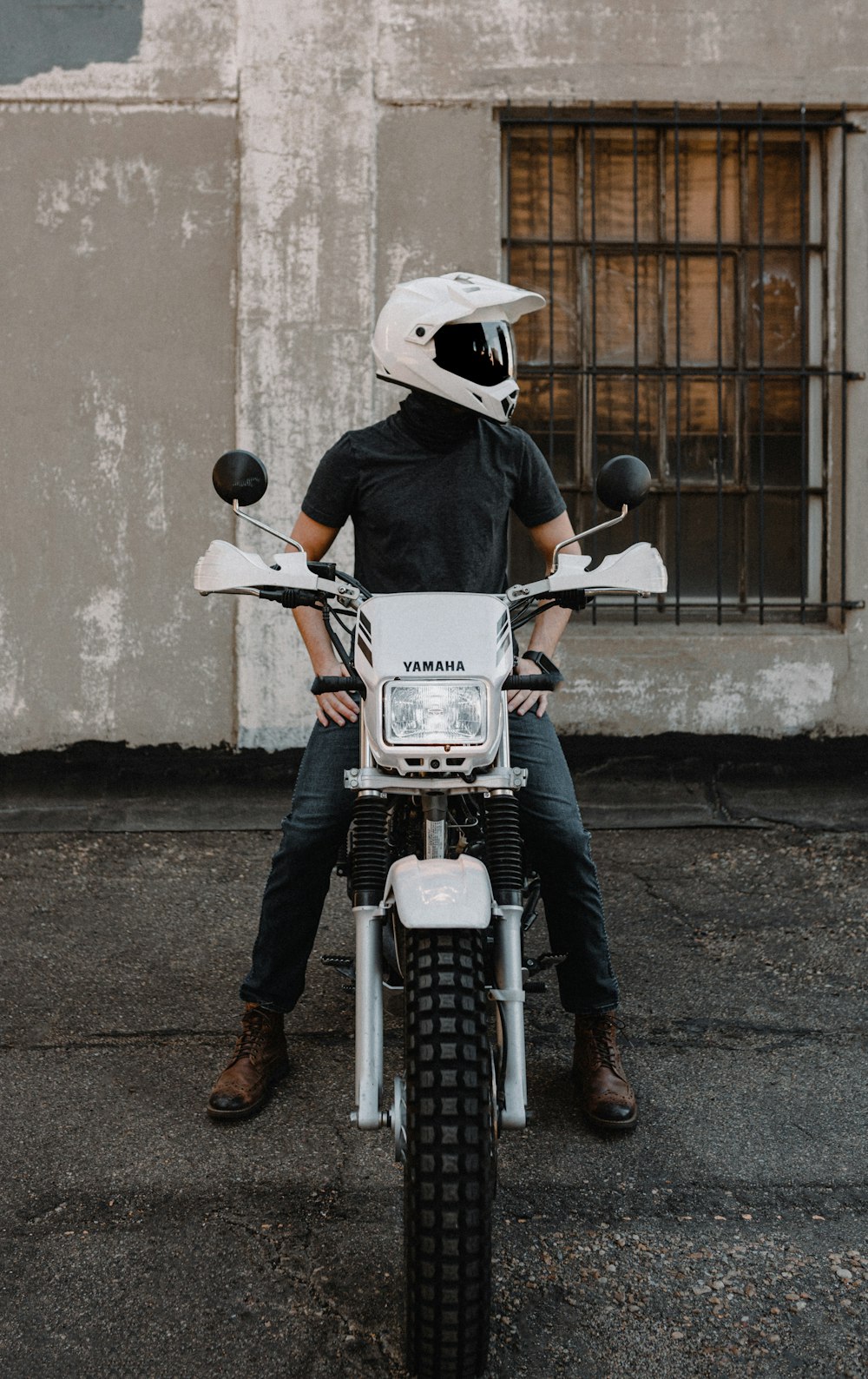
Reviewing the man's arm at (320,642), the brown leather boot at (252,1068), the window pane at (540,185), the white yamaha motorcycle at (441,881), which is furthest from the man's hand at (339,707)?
the window pane at (540,185)

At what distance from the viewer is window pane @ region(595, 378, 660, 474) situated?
5953mm

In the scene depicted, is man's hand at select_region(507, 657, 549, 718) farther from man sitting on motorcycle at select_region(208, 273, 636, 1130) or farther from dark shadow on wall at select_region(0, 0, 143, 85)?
dark shadow on wall at select_region(0, 0, 143, 85)

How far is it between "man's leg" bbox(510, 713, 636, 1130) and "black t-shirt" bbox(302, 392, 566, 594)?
404 mm

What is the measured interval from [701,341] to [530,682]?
4.27m

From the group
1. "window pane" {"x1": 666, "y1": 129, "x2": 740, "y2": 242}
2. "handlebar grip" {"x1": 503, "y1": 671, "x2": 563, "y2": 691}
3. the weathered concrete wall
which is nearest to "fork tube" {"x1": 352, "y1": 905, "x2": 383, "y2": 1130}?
"handlebar grip" {"x1": 503, "y1": 671, "x2": 563, "y2": 691}

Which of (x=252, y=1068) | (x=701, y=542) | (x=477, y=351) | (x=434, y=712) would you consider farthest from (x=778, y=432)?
(x=434, y=712)

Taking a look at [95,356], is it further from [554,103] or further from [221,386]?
[554,103]

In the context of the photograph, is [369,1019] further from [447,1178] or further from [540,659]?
[540,659]

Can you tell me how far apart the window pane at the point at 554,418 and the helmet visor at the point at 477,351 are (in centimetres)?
351

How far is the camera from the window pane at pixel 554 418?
5.91 m

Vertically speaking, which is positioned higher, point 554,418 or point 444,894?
point 554,418

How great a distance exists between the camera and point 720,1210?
8.13ft

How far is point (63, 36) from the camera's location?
5562 millimetres

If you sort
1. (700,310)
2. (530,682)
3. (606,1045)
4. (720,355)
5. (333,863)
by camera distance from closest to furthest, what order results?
1. (530,682)
2. (333,863)
3. (606,1045)
4. (720,355)
5. (700,310)
